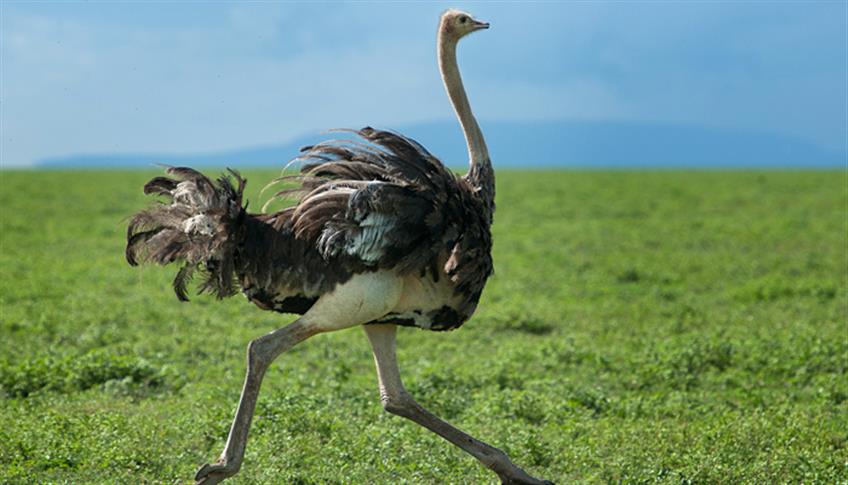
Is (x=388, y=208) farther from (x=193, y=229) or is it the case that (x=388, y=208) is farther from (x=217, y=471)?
(x=217, y=471)

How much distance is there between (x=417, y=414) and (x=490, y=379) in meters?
2.78

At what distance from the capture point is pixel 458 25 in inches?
239

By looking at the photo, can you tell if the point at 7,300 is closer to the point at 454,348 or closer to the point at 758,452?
the point at 454,348

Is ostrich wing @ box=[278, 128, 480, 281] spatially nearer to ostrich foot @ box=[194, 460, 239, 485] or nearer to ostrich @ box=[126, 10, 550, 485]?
ostrich @ box=[126, 10, 550, 485]

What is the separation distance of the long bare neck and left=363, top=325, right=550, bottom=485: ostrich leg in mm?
806

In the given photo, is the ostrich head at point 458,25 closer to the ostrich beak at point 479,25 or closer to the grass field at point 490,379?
the ostrich beak at point 479,25

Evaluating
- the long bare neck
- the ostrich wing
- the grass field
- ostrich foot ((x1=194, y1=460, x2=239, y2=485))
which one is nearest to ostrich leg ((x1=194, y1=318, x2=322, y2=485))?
ostrich foot ((x1=194, y1=460, x2=239, y2=485))

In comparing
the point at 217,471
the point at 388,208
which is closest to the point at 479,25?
the point at 388,208

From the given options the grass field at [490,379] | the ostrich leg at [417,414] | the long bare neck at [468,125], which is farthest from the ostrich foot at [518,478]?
the long bare neck at [468,125]

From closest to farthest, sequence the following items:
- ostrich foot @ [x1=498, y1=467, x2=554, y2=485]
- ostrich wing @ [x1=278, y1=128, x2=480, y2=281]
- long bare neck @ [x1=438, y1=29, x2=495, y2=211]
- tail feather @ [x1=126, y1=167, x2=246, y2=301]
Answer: ostrich wing @ [x1=278, y1=128, x2=480, y2=281], tail feather @ [x1=126, y1=167, x2=246, y2=301], ostrich foot @ [x1=498, y1=467, x2=554, y2=485], long bare neck @ [x1=438, y1=29, x2=495, y2=211]

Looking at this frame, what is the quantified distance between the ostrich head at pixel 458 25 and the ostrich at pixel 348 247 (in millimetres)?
566

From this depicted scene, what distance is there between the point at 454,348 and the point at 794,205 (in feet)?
61.6

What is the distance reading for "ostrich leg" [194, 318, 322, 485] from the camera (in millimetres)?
5121

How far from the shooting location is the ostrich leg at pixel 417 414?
5551 mm
